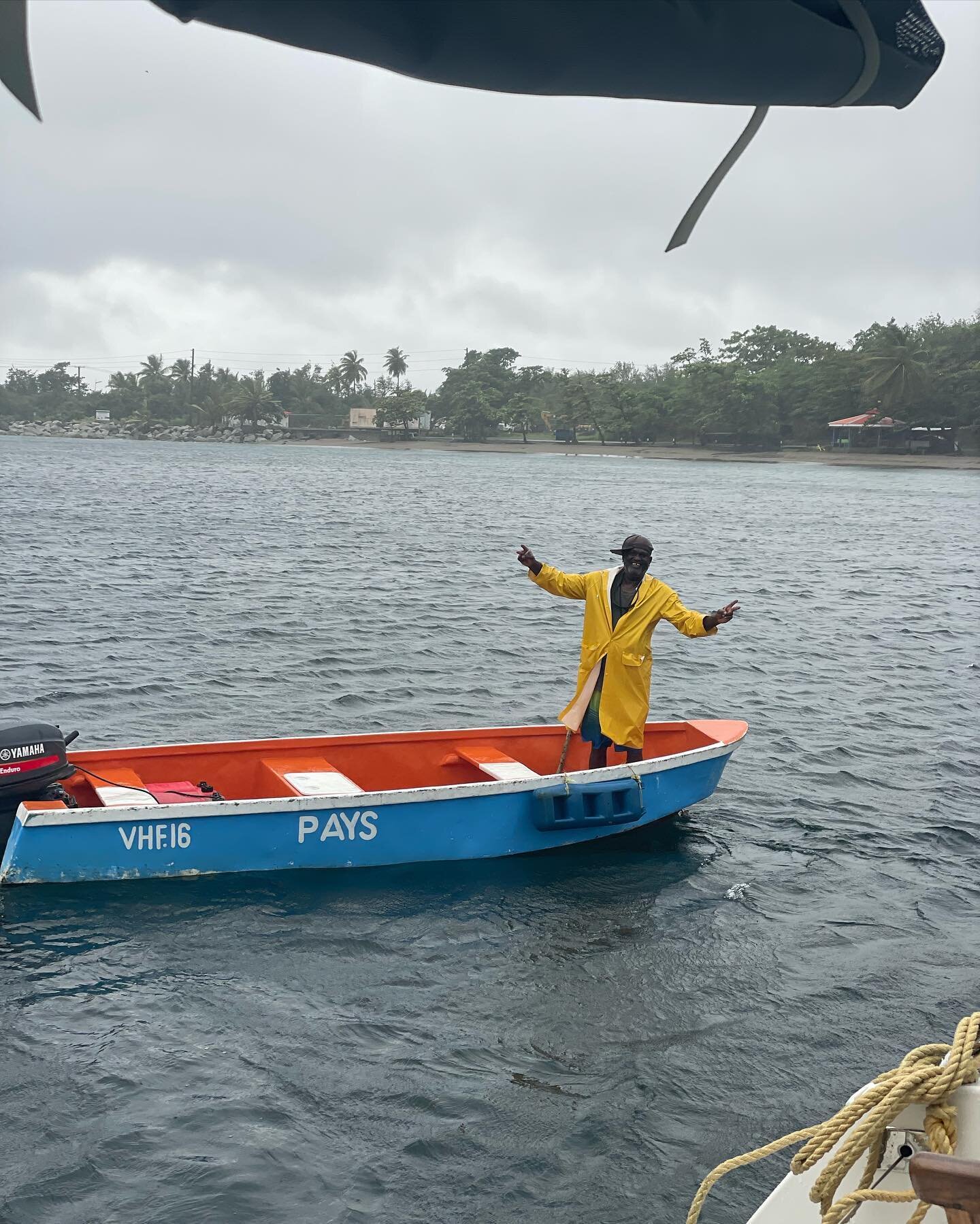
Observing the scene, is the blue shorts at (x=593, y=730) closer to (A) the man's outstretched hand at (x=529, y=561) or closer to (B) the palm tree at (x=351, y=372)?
(A) the man's outstretched hand at (x=529, y=561)

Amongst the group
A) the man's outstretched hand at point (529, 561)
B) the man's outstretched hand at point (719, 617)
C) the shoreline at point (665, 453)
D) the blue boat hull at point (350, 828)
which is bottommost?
the blue boat hull at point (350, 828)

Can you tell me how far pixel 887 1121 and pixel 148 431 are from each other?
526 ft

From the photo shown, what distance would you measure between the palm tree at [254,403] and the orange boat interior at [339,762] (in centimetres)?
14130

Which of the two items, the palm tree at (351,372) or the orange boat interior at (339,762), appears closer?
the orange boat interior at (339,762)

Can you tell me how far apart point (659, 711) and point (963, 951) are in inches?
283

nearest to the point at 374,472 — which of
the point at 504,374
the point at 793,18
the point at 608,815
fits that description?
the point at 504,374

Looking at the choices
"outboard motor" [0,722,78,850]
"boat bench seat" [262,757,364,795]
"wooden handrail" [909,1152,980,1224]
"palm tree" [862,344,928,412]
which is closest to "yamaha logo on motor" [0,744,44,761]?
"outboard motor" [0,722,78,850]

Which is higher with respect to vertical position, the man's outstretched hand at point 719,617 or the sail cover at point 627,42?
the sail cover at point 627,42

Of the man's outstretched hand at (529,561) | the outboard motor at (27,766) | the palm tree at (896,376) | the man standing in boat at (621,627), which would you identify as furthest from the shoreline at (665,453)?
the outboard motor at (27,766)

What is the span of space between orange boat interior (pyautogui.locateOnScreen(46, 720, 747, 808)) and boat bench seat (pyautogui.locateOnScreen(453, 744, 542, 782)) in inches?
0.4

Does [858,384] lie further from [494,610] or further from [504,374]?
[494,610]

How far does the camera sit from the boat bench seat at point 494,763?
9.57 m

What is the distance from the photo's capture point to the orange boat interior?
29.6 ft

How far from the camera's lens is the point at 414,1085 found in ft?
21.5
